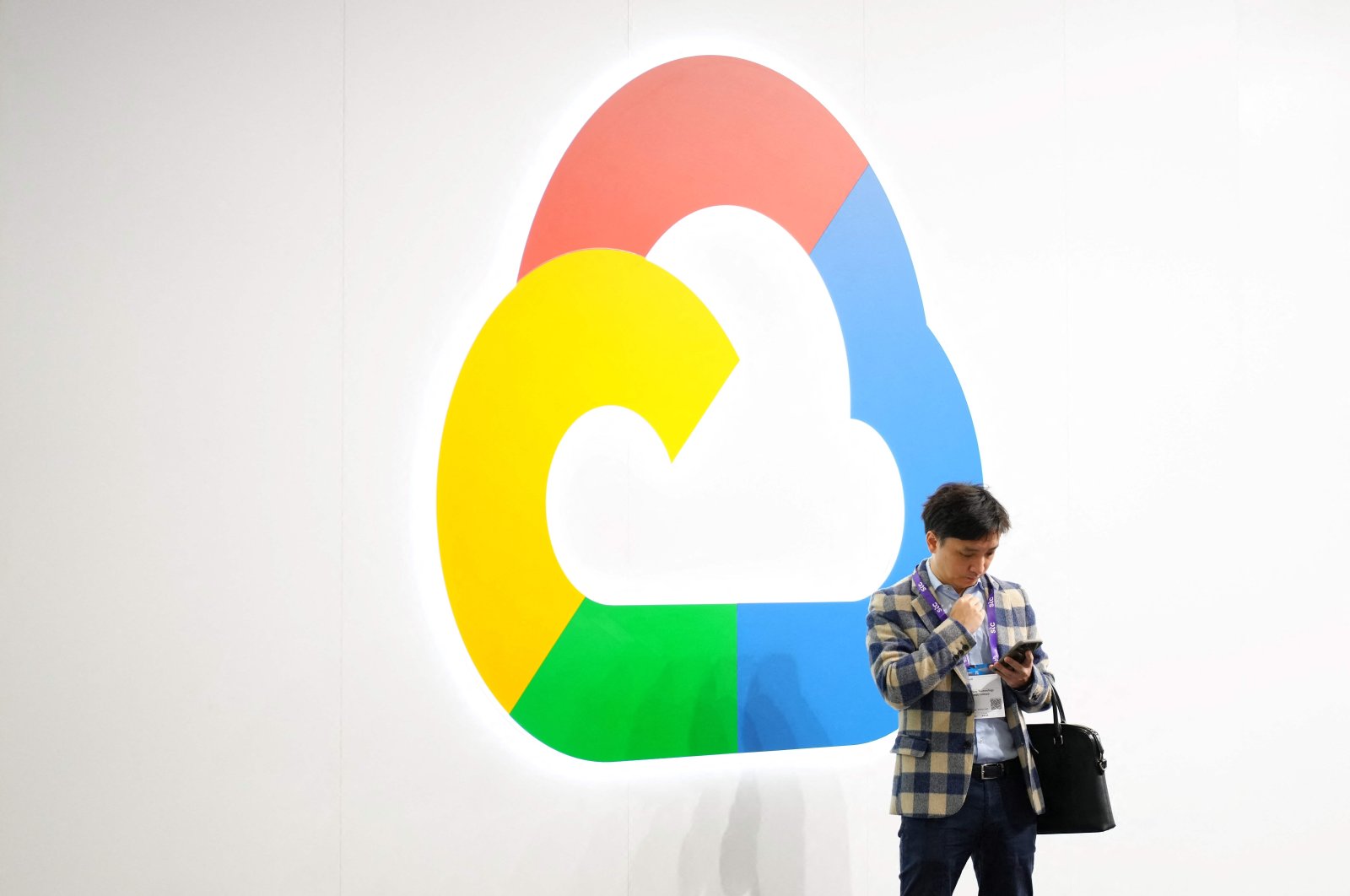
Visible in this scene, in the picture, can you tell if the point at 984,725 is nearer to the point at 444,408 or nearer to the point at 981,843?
the point at 981,843

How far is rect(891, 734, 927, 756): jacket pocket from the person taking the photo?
2.90 m

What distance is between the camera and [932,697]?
9.57 feet

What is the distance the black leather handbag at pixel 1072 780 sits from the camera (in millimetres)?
2916

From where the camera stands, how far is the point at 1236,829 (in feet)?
14.4

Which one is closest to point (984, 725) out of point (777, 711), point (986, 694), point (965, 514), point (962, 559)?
point (986, 694)

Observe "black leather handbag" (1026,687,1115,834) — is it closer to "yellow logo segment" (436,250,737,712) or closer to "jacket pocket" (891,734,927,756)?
"jacket pocket" (891,734,927,756)

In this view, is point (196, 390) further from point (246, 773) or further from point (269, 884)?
point (269, 884)

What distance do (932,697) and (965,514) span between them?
46cm

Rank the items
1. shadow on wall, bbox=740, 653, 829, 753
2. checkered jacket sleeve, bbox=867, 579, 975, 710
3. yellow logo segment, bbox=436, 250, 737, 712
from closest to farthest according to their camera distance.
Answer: checkered jacket sleeve, bbox=867, 579, 975, 710 → yellow logo segment, bbox=436, 250, 737, 712 → shadow on wall, bbox=740, 653, 829, 753

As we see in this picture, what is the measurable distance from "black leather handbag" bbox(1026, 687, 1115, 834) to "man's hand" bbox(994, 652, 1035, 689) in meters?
0.17

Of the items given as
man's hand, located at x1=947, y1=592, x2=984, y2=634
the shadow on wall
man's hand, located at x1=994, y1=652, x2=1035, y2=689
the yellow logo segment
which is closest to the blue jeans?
man's hand, located at x1=994, y1=652, x2=1035, y2=689

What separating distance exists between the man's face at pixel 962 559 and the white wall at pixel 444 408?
3.32 ft

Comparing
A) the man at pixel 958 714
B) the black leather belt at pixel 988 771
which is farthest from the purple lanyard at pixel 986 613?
the black leather belt at pixel 988 771

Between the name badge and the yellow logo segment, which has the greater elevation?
the yellow logo segment
